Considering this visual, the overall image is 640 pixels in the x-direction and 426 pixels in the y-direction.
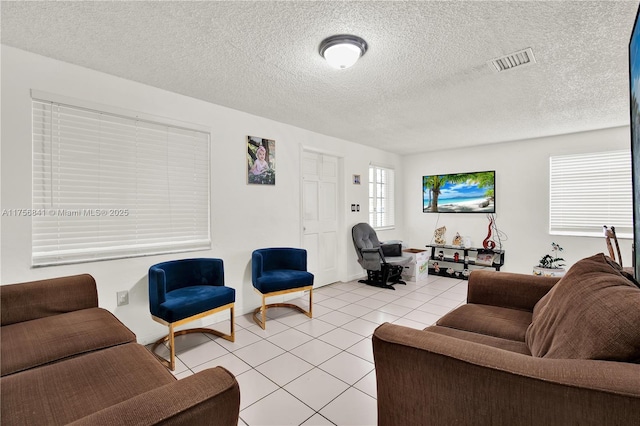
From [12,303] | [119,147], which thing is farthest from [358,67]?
[12,303]

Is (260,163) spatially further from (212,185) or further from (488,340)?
(488,340)

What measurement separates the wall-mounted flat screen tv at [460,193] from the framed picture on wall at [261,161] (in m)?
3.61

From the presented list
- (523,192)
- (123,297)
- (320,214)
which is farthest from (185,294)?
(523,192)

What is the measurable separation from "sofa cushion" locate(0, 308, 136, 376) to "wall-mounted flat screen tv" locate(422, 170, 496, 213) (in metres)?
5.48

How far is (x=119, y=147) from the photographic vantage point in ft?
8.49

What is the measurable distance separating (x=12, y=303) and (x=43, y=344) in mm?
590

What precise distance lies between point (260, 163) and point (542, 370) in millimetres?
3276

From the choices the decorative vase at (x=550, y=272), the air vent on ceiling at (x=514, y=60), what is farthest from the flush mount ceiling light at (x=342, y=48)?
the decorative vase at (x=550, y=272)

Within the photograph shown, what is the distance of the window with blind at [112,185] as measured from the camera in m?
2.24

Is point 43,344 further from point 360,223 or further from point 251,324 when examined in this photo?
point 360,223

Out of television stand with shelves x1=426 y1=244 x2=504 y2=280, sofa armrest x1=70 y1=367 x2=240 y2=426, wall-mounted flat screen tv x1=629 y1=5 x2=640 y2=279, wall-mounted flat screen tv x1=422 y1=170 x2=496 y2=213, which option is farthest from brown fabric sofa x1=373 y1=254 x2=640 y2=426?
wall-mounted flat screen tv x1=422 y1=170 x2=496 y2=213

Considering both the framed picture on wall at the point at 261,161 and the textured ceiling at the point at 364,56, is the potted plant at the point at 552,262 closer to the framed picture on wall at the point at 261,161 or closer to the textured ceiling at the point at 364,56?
the textured ceiling at the point at 364,56

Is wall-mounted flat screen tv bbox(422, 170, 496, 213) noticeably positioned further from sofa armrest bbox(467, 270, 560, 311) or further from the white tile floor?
sofa armrest bbox(467, 270, 560, 311)

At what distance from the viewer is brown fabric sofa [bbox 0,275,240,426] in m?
0.83
